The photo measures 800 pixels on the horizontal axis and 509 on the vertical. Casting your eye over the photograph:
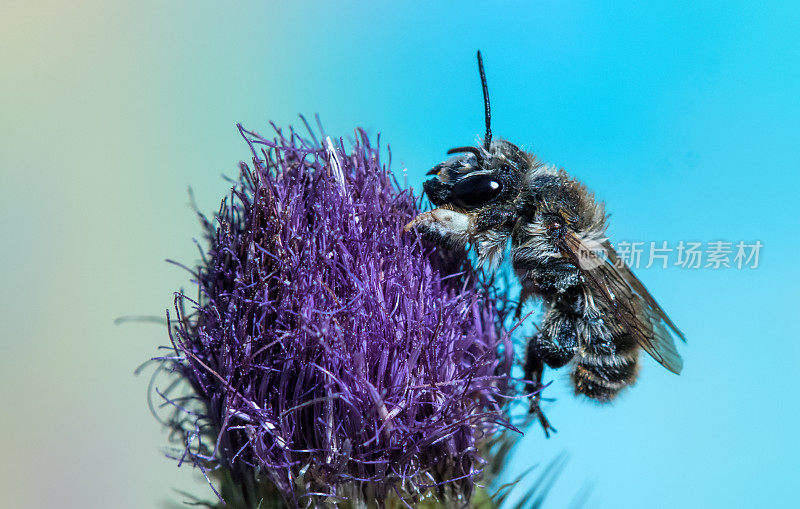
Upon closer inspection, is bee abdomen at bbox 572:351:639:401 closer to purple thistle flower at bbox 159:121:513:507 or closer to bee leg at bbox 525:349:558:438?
bee leg at bbox 525:349:558:438

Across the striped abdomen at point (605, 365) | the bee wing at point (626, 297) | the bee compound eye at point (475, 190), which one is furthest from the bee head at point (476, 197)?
the striped abdomen at point (605, 365)

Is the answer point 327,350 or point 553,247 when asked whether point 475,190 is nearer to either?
point 553,247

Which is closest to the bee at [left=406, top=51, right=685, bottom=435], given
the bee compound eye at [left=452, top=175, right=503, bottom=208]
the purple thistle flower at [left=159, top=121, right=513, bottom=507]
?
the bee compound eye at [left=452, top=175, right=503, bottom=208]

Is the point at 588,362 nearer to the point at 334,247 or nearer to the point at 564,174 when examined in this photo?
the point at 564,174

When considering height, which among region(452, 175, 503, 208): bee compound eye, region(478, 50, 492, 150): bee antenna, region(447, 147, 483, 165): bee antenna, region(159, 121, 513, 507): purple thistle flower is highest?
region(478, 50, 492, 150): bee antenna

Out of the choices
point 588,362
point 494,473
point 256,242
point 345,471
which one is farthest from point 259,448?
point 588,362

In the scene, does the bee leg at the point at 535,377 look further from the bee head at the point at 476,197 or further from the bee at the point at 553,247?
the bee head at the point at 476,197

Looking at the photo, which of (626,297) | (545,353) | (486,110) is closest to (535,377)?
(545,353)
